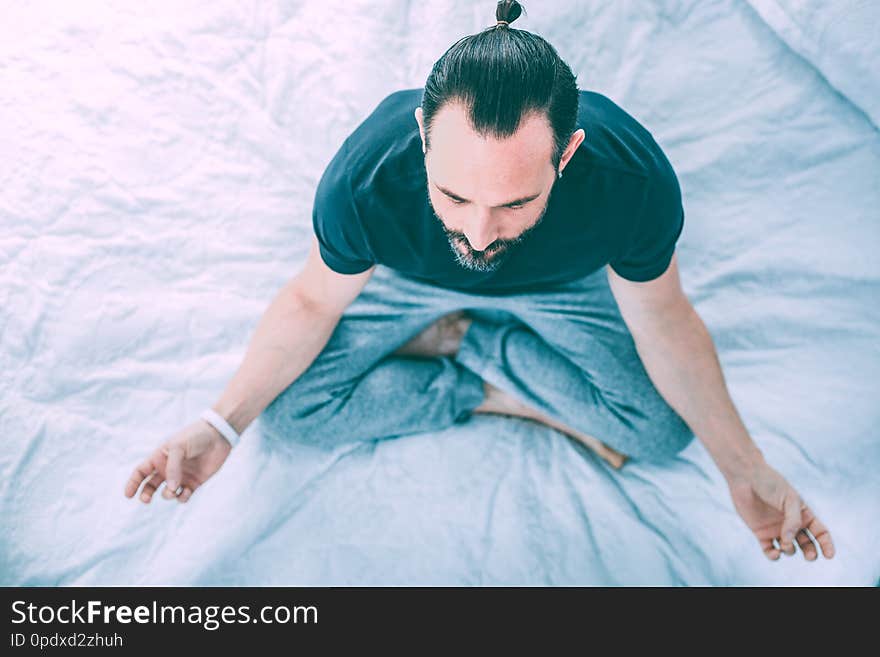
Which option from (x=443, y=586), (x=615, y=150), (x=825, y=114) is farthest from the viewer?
(x=825, y=114)

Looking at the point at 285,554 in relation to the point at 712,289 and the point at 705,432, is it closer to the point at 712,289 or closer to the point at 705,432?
the point at 705,432

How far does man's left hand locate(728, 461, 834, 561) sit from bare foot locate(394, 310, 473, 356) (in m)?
0.47

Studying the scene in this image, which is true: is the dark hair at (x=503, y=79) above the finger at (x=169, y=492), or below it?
above

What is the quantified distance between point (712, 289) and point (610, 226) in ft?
1.15

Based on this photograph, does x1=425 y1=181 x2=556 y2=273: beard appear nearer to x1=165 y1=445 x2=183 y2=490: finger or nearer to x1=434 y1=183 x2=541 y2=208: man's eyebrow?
x1=434 y1=183 x2=541 y2=208: man's eyebrow

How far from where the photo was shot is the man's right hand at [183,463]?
827mm

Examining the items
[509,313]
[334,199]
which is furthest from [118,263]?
[509,313]

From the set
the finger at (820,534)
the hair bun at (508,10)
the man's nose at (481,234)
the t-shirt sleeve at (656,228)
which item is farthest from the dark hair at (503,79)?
the finger at (820,534)

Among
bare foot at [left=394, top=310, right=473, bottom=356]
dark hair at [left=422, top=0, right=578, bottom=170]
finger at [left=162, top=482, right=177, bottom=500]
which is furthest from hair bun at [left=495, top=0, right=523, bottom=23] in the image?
finger at [left=162, top=482, right=177, bottom=500]

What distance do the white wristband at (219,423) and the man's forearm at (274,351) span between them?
26 millimetres

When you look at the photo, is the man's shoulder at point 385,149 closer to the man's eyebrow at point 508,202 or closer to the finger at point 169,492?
the man's eyebrow at point 508,202

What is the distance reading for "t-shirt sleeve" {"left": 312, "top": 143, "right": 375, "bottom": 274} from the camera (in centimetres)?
83

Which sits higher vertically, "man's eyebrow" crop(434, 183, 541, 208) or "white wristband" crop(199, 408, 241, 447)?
"man's eyebrow" crop(434, 183, 541, 208)
